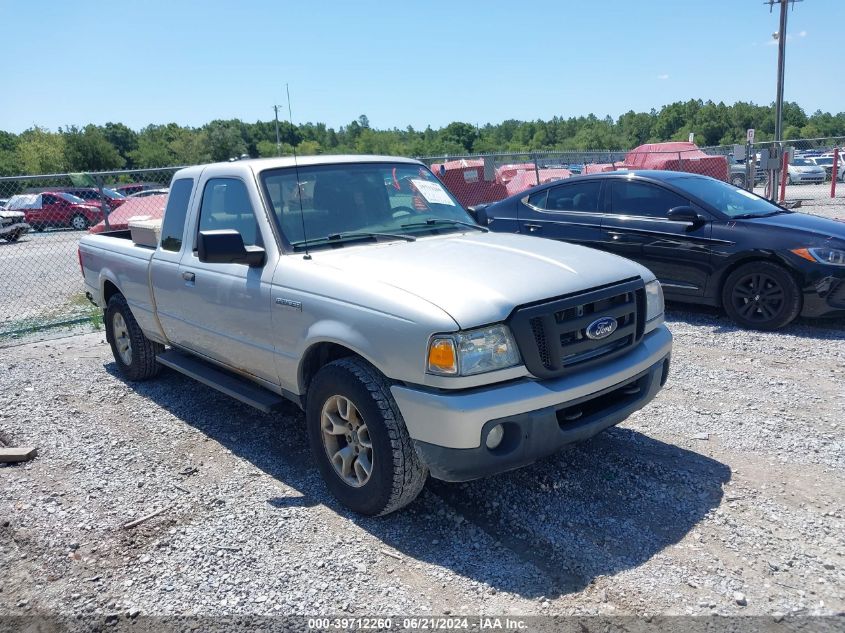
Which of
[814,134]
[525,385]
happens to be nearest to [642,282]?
[525,385]

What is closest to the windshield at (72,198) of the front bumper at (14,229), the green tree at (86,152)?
the front bumper at (14,229)

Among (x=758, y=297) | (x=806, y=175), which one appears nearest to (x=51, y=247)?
(x=758, y=297)

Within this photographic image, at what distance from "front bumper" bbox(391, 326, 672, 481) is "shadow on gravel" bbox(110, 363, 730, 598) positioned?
0.45 meters

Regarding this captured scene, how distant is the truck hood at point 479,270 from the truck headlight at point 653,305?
96 mm

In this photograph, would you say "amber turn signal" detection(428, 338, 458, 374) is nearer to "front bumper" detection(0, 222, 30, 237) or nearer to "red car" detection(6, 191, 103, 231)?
"front bumper" detection(0, 222, 30, 237)

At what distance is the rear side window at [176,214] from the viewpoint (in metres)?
5.07

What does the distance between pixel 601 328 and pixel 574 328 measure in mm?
225

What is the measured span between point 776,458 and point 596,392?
1.56m

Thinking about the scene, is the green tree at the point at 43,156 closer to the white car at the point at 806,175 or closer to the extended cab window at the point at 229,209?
the white car at the point at 806,175

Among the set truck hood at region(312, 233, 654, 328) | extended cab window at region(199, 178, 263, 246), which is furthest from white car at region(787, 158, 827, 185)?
extended cab window at region(199, 178, 263, 246)

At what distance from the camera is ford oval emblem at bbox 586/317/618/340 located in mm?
3461

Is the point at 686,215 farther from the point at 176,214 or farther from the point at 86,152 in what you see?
the point at 86,152

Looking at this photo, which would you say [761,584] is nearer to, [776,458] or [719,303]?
[776,458]

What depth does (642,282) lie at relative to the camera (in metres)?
3.81
